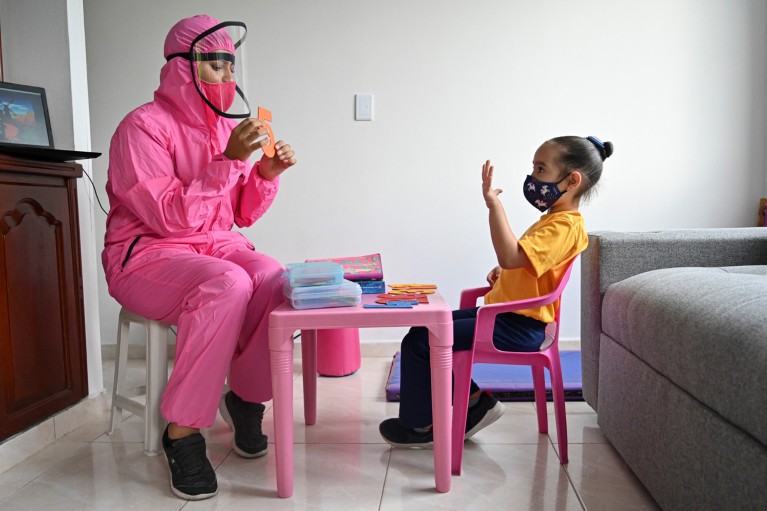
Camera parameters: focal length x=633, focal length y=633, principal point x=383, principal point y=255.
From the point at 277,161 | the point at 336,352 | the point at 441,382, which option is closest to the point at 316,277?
the point at 441,382

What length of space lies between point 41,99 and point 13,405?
937 mm

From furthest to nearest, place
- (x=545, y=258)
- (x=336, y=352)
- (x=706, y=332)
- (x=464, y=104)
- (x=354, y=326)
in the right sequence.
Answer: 1. (x=464, y=104)
2. (x=336, y=352)
3. (x=545, y=258)
4. (x=354, y=326)
5. (x=706, y=332)

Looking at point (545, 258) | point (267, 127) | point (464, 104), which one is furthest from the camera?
point (464, 104)

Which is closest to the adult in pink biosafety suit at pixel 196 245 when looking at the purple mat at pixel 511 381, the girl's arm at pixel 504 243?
the girl's arm at pixel 504 243

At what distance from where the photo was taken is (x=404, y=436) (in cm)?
168

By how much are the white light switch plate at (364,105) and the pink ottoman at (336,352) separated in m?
0.93

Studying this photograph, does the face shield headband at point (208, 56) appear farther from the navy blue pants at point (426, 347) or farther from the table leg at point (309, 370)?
the navy blue pants at point (426, 347)

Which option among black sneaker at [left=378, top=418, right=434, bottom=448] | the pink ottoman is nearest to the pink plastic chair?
black sneaker at [left=378, top=418, right=434, bottom=448]

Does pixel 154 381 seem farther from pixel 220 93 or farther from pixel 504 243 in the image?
pixel 504 243

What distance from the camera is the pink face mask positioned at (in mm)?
1661

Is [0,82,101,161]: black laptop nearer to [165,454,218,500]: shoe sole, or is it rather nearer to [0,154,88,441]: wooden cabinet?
[0,154,88,441]: wooden cabinet

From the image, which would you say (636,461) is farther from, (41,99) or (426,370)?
(41,99)

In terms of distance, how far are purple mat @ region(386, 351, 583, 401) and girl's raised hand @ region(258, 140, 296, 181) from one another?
858 millimetres

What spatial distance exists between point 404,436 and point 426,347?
30 centimetres
